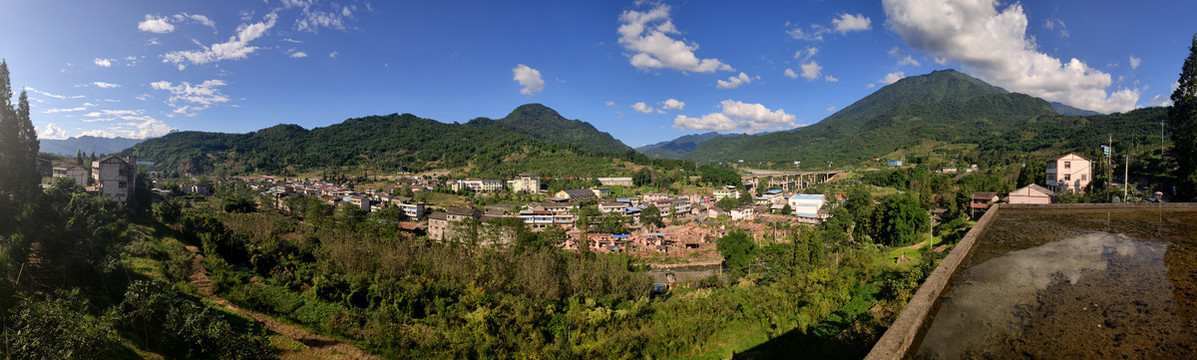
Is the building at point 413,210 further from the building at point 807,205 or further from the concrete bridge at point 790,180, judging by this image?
the concrete bridge at point 790,180

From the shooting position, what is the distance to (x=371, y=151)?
101 m

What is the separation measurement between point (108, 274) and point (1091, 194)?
3587 centimetres

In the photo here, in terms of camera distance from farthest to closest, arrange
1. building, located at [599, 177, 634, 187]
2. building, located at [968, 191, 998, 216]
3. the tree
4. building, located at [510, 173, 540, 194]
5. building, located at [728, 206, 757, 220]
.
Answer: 1. building, located at [599, 177, 634, 187]
2. building, located at [510, 173, 540, 194]
3. building, located at [728, 206, 757, 220]
4. the tree
5. building, located at [968, 191, 998, 216]

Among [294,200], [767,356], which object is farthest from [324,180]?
[767,356]

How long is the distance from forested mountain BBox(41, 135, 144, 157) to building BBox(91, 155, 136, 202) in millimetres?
149658

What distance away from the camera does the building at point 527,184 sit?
189 ft

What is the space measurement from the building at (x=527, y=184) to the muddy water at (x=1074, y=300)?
172 feet

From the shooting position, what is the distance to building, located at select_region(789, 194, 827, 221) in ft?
136

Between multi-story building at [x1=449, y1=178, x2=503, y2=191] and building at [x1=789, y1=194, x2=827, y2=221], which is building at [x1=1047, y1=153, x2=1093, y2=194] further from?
multi-story building at [x1=449, y1=178, x2=503, y2=191]

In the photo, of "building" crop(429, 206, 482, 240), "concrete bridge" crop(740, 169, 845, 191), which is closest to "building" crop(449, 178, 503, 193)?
"building" crop(429, 206, 482, 240)

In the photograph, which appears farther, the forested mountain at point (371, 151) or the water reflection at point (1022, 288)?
the forested mountain at point (371, 151)

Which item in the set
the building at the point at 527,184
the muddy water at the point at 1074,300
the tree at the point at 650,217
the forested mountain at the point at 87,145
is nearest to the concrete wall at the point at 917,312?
the muddy water at the point at 1074,300

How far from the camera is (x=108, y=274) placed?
11.1 meters

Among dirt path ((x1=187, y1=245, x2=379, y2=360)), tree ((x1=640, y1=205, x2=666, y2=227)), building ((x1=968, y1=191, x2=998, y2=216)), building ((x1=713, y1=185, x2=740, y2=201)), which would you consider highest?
building ((x1=968, y1=191, x2=998, y2=216))
